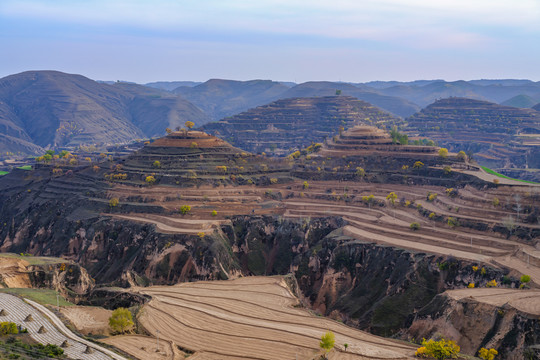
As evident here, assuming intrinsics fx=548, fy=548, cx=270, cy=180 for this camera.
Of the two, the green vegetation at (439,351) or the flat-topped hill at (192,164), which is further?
the flat-topped hill at (192,164)

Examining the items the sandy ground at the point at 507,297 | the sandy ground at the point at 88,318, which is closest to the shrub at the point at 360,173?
the sandy ground at the point at 507,297

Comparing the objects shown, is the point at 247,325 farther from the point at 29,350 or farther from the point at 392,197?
the point at 392,197

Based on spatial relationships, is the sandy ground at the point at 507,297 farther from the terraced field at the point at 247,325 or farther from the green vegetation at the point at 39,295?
the green vegetation at the point at 39,295

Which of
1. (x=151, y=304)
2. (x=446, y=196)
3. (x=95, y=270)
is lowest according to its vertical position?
(x=95, y=270)

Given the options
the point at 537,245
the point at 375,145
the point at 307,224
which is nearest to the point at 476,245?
the point at 537,245

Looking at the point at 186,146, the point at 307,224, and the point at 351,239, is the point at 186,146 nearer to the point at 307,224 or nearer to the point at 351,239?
the point at 307,224

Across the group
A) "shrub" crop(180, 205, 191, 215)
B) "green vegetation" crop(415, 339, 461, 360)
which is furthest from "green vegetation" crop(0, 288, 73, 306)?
"green vegetation" crop(415, 339, 461, 360)
